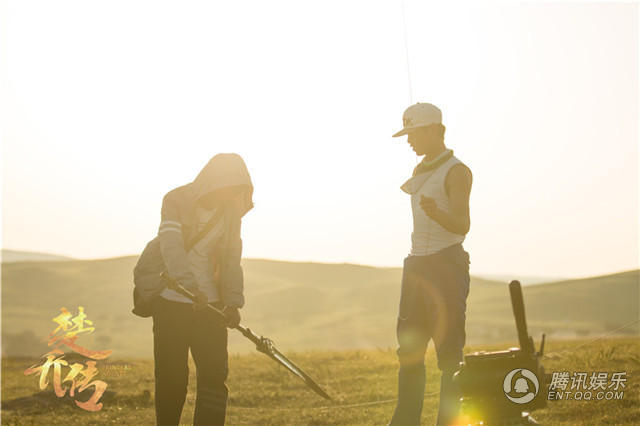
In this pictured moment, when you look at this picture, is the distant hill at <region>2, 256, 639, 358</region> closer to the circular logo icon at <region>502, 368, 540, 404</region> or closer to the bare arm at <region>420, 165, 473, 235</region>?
the bare arm at <region>420, 165, 473, 235</region>

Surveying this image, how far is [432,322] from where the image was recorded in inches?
206

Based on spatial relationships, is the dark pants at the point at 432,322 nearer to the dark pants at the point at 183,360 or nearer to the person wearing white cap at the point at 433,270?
the person wearing white cap at the point at 433,270

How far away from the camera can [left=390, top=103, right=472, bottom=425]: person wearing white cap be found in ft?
16.7

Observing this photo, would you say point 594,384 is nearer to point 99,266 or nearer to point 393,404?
point 393,404

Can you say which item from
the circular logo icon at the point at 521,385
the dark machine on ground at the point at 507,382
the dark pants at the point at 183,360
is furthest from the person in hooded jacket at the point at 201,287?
the circular logo icon at the point at 521,385

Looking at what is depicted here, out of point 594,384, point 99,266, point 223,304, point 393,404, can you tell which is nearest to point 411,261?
point 223,304

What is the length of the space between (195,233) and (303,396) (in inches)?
201

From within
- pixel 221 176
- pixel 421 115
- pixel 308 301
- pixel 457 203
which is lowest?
pixel 308 301

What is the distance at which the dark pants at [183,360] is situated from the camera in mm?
4844

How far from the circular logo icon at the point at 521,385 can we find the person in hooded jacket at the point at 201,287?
246 centimetres

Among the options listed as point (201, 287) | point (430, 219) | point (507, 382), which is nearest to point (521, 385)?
point (507, 382)

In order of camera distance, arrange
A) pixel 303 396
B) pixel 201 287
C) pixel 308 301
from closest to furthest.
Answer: pixel 201 287, pixel 303 396, pixel 308 301

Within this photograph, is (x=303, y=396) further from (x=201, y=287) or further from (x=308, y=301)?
(x=308, y=301)

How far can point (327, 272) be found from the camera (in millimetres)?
59750
